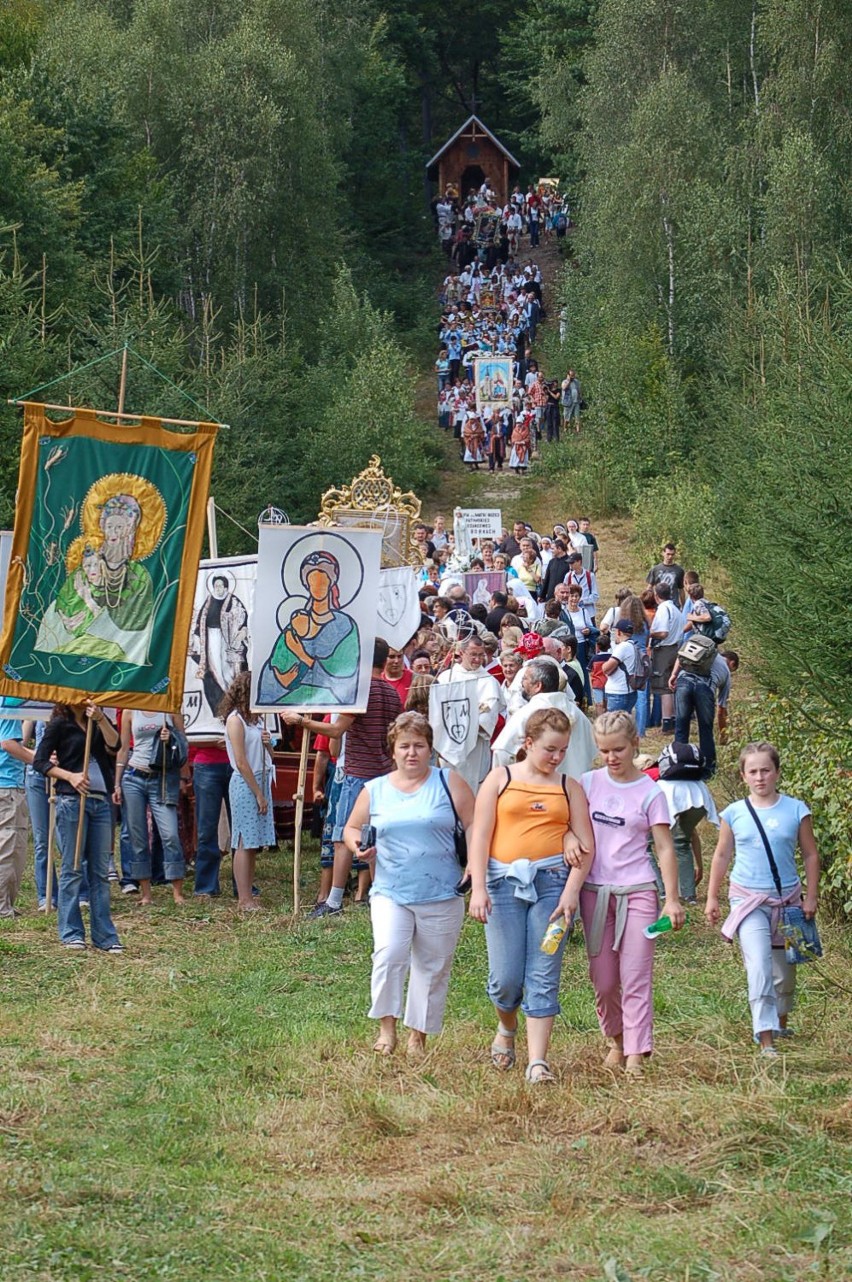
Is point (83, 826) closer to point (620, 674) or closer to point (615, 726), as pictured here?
point (615, 726)

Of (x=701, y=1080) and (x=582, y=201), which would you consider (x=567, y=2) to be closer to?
(x=582, y=201)

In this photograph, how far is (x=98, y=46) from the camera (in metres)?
48.4

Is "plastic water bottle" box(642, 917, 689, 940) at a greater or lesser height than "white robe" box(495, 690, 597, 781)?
lesser

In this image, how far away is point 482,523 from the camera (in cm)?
2791

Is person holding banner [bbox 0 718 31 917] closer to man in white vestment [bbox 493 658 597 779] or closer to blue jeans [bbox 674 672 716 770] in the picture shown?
man in white vestment [bbox 493 658 597 779]

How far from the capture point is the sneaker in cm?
1252

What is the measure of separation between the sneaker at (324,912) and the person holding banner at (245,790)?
469 mm

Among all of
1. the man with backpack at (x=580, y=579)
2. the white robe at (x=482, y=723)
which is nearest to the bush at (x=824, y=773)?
the white robe at (x=482, y=723)

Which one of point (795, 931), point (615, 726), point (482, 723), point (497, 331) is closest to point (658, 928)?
point (795, 931)

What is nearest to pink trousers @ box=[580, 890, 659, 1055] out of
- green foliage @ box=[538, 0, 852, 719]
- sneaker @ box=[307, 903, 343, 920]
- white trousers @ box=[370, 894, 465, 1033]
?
white trousers @ box=[370, 894, 465, 1033]

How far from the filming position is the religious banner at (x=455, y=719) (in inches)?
484

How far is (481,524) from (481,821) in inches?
781

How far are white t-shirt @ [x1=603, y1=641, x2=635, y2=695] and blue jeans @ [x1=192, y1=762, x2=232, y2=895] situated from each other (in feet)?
18.8

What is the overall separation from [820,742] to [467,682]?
2490mm
